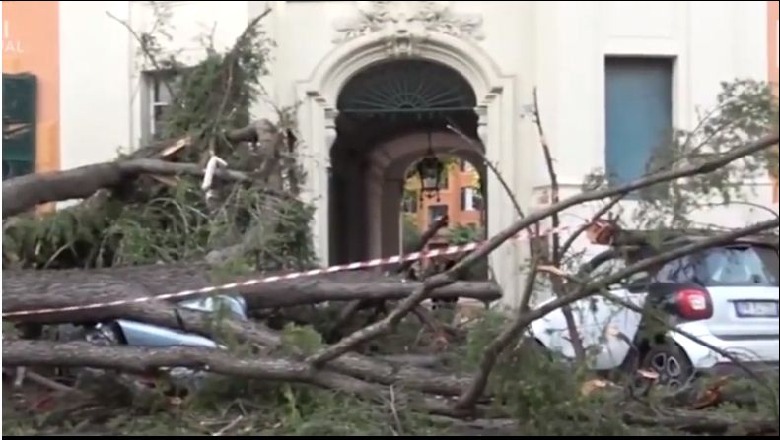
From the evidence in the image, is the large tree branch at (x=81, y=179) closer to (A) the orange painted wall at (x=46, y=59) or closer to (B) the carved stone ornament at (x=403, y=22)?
(A) the orange painted wall at (x=46, y=59)

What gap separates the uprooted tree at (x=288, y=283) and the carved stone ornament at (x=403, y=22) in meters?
6.50

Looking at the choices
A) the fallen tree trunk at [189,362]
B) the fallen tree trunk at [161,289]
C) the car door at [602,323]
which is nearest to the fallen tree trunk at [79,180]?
the fallen tree trunk at [161,289]

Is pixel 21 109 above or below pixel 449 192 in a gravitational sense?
above

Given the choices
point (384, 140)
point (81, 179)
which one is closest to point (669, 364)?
point (81, 179)

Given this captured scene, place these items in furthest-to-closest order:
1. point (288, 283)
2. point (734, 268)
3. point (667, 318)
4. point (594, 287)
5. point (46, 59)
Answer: point (46, 59) → point (734, 268) → point (288, 283) → point (667, 318) → point (594, 287)

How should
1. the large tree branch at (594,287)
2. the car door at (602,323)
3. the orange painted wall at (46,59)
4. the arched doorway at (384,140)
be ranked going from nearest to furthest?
1. the large tree branch at (594,287)
2. the car door at (602,323)
3. the orange painted wall at (46,59)
4. the arched doorway at (384,140)

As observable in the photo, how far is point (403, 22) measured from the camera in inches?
615

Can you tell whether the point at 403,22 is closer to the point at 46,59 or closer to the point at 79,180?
the point at 46,59

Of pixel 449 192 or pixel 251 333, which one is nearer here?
pixel 251 333

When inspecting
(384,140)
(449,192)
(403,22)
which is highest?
(403,22)

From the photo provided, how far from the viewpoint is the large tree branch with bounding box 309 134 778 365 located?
3781 mm

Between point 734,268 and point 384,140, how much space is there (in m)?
13.0

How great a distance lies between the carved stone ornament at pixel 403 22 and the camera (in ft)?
51.2

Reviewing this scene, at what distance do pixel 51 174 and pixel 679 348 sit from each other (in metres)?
3.38
